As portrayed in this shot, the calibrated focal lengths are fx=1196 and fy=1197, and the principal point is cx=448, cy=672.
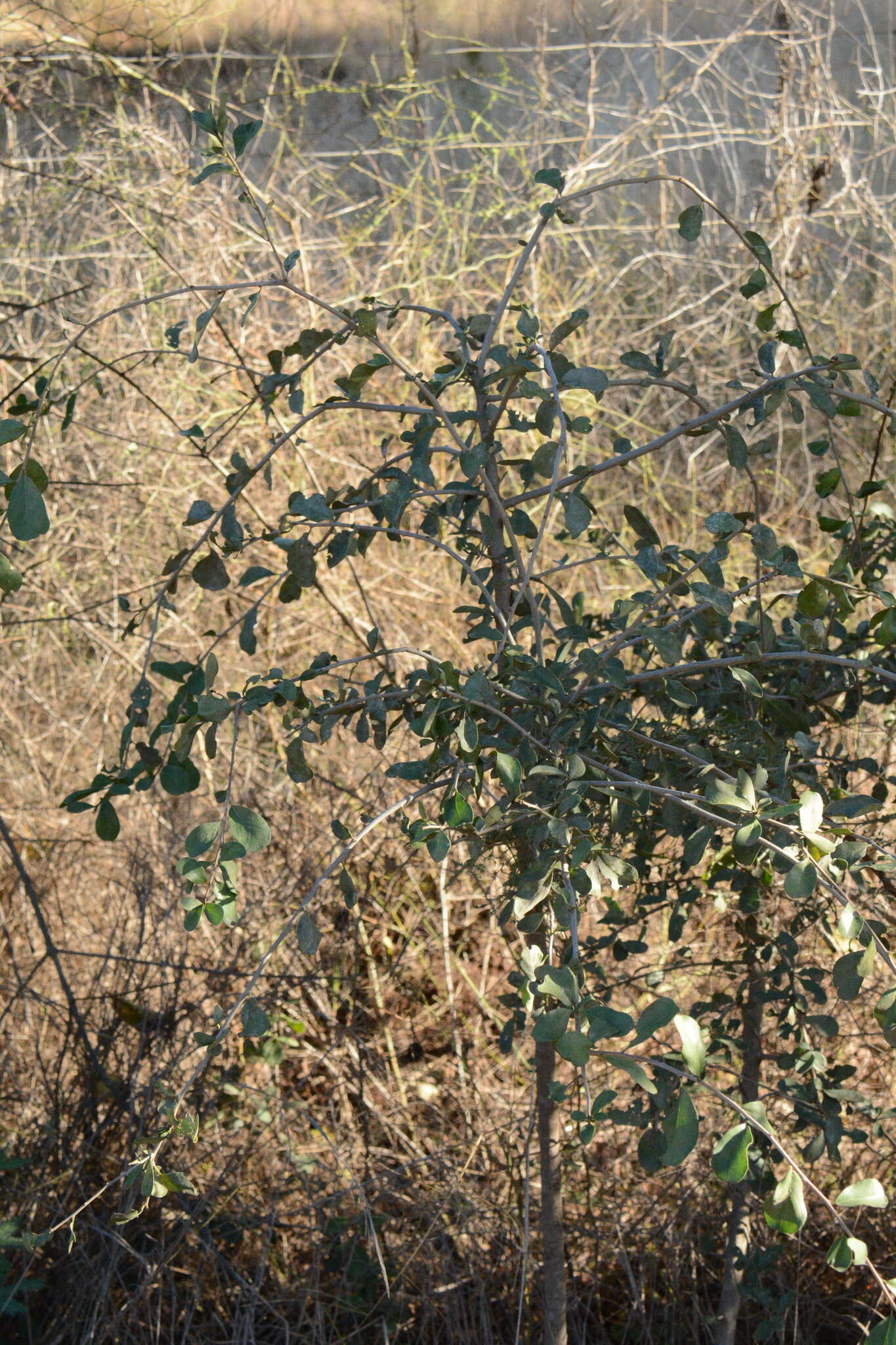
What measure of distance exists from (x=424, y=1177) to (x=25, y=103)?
12.0ft

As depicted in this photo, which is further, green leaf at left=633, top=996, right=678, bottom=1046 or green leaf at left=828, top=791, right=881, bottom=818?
green leaf at left=828, top=791, right=881, bottom=818

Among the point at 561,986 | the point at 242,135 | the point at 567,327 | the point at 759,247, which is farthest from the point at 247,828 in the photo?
the point at 759,247

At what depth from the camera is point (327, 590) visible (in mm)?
2854

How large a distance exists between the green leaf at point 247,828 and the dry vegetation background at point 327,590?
0.58 m

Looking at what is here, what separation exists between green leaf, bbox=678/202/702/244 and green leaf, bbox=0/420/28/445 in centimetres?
67

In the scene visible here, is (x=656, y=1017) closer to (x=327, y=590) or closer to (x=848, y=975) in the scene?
(x=848, y=975)

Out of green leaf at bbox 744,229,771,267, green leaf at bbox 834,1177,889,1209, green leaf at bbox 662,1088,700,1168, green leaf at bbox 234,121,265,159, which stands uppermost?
green leaf at bbox 234,121,265,159

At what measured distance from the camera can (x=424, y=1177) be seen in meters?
1.89

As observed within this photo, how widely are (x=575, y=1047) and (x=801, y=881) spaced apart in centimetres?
21

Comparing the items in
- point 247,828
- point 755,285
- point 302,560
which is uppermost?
point 755,285

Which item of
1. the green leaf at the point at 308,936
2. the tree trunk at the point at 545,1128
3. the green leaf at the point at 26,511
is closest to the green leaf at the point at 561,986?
the green leaf at the point at 308,936

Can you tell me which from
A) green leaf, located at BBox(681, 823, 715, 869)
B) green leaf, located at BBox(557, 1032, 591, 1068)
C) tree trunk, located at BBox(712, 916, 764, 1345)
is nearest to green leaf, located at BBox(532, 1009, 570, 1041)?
green leaf, located at BBox(557, 1032, 591, 1068)

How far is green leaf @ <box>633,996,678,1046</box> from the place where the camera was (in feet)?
2.77

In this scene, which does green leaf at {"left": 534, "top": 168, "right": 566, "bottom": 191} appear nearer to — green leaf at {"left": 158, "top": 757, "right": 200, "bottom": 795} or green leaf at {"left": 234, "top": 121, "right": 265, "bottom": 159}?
green leaf at {"left": 234, "top": 121, "right": 265, "bottom": 159}
